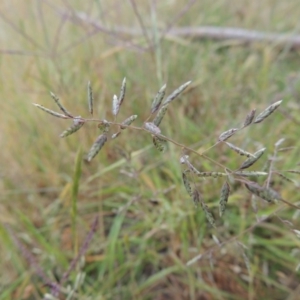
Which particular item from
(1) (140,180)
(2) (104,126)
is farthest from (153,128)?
(1) (140,180)

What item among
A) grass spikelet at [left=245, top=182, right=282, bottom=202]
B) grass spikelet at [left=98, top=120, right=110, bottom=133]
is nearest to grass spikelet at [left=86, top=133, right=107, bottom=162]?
grass spikelet at [left=98, top=120, right=110, bottom=133]

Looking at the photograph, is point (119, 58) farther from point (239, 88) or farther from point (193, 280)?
point (193, 280)

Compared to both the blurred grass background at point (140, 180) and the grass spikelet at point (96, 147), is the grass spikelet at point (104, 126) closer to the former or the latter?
the grass spikelet at point (96, 147)

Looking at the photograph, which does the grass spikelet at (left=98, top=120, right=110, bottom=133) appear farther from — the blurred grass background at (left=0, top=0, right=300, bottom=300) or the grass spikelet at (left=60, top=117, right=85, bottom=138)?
the blurred grass background at (left=0, top=0, right=300, bottom=300)

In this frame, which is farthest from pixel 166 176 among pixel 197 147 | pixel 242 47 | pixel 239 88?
pixel 242 47

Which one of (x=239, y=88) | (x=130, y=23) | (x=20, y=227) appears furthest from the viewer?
(x=130, y=23)

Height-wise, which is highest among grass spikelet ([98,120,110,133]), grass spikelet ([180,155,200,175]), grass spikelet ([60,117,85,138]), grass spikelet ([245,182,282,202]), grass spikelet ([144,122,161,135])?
grass spikelet ([60,117,85,138])

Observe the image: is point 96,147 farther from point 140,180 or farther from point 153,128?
point 140,180

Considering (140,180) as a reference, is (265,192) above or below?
below
